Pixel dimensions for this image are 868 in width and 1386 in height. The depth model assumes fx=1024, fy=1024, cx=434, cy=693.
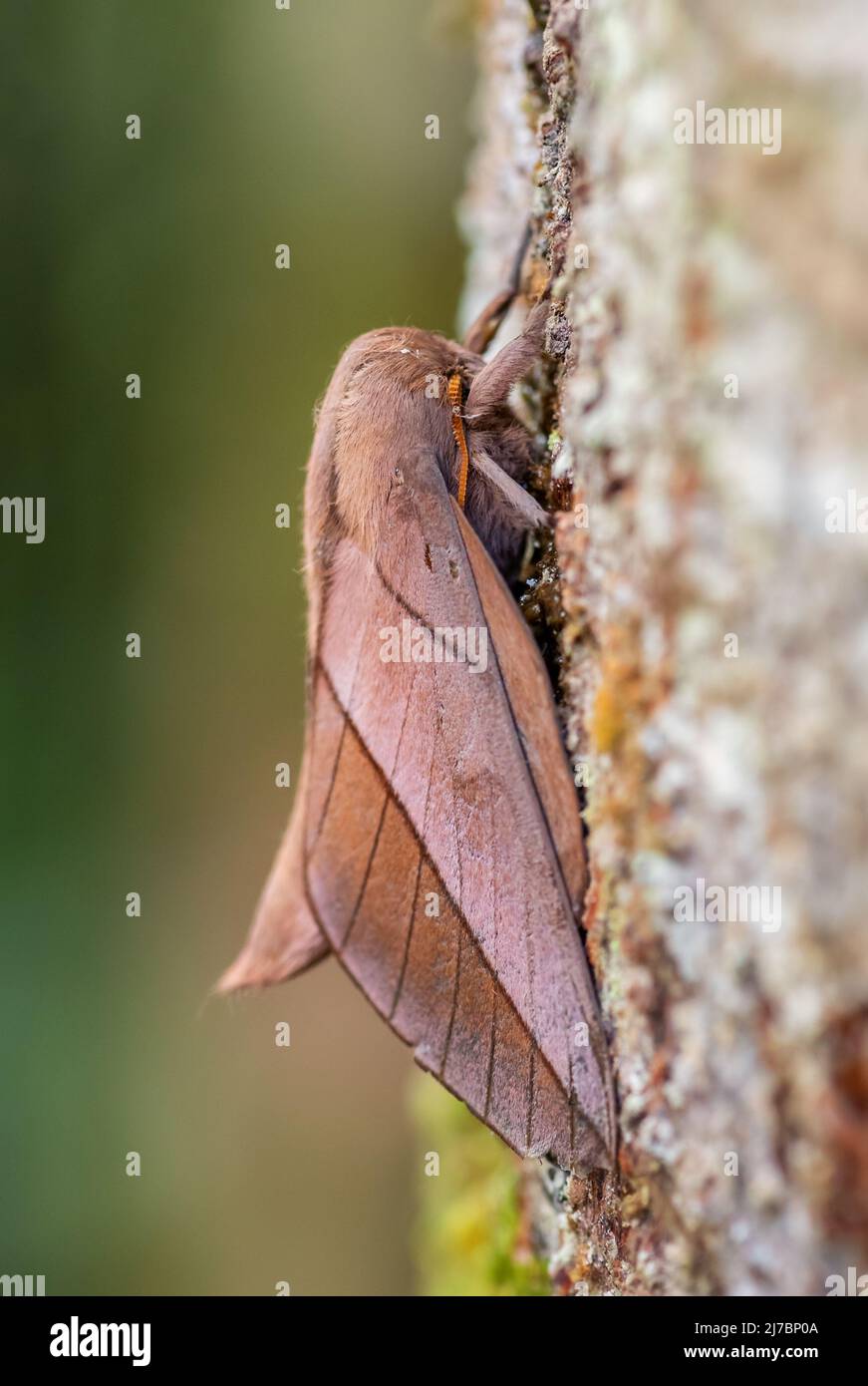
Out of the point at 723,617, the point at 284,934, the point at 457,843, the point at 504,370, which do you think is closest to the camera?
the point at 723,617

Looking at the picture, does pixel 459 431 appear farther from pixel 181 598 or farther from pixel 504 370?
pixel 181 598

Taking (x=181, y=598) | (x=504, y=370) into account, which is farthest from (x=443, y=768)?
(x=181, y=598)

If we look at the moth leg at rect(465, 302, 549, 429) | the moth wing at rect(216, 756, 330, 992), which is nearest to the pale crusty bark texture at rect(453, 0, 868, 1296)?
the moth leg at rect(465, 302, 549, 429)

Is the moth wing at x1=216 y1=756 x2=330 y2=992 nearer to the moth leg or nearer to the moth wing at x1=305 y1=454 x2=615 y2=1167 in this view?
the moth wing at x1=305 y1=454 x2=615 y2=1167

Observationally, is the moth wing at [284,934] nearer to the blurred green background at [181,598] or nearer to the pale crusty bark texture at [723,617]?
the pale crusty bark texture at [723,617]

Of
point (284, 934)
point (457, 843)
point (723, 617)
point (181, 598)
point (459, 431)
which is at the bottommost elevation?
point (284, 934)

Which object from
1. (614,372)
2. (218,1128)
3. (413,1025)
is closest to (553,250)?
(614,372)

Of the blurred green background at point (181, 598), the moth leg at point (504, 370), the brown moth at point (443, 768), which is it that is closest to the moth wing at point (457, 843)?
the brown moth at point (443, 768)
